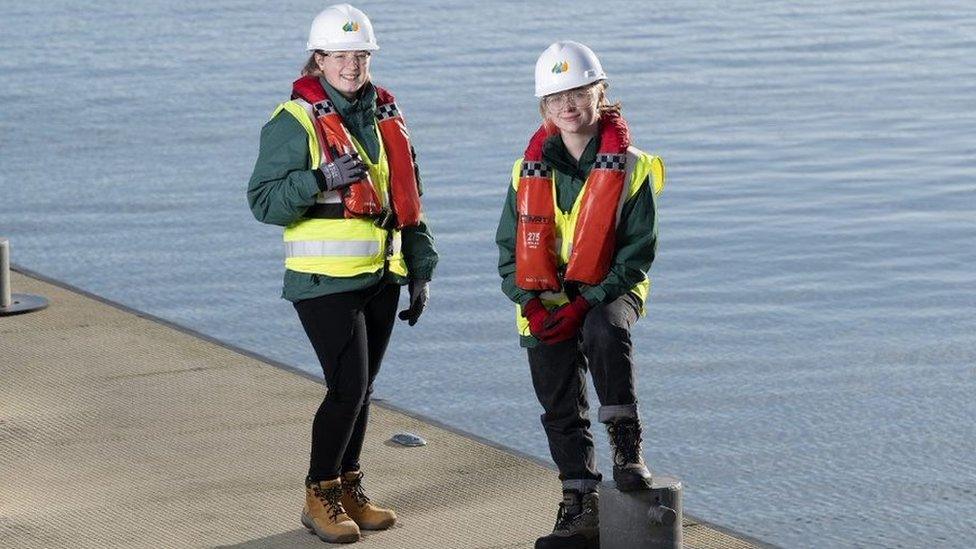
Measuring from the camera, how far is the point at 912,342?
28.7ft

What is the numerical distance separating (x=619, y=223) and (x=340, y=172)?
79 cm

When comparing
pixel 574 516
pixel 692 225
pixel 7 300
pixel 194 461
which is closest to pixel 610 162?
pixel 574 516

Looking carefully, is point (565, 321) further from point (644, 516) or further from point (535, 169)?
point (644, 516)

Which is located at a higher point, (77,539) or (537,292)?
(537,292)

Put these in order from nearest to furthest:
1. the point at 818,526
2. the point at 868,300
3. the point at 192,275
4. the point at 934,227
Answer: the point at 818,526 → the point at 868,300 → the point at 192,275 → the point at 934,227

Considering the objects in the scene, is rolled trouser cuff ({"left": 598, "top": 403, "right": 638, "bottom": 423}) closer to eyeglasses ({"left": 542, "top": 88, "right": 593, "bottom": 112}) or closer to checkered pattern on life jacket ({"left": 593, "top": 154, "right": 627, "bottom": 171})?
checkered pattern on life jacket ({"left": 593, "top": 154, "right": 627, "bottom": 171})

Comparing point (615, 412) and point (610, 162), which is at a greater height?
point (610, 162)

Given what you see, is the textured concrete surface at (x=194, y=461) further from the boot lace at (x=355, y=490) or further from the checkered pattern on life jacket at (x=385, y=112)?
the checkered pattern on life jacket at (x=385, y=112)

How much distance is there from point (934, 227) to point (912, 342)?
269cm

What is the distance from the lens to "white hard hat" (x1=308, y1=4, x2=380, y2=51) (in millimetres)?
5441

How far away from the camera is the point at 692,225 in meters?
11.4

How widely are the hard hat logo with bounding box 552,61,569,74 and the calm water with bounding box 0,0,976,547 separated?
1.88 m

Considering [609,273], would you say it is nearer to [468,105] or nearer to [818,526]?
[818,526]

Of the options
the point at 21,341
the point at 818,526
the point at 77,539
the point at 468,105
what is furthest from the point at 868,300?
the point at 468,105
